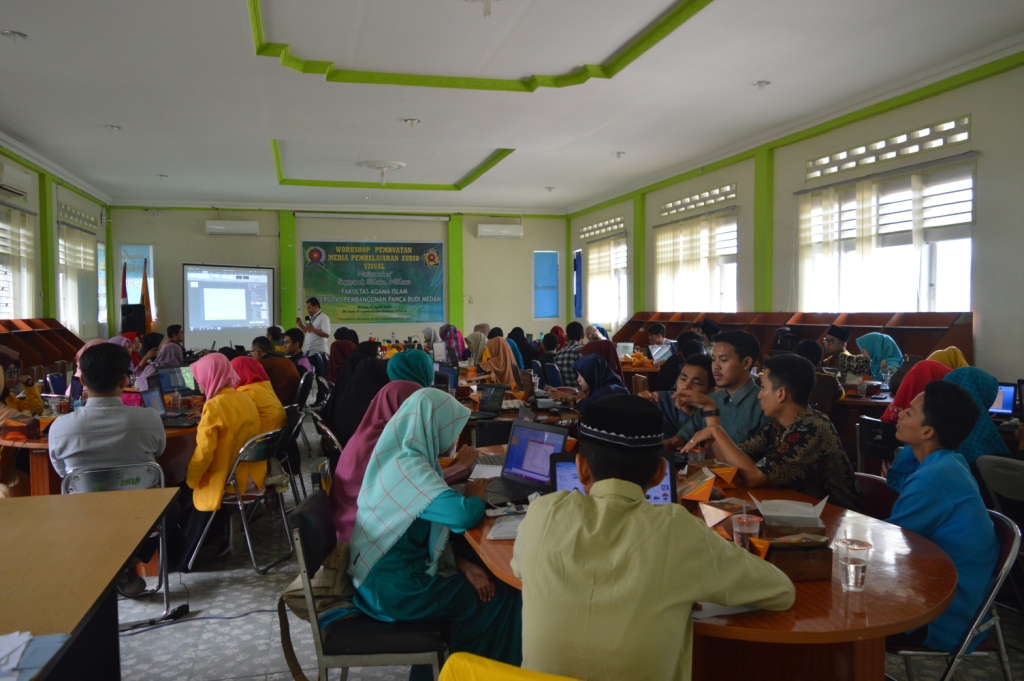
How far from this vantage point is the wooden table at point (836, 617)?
1436 mm

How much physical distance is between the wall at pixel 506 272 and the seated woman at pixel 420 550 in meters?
11.6

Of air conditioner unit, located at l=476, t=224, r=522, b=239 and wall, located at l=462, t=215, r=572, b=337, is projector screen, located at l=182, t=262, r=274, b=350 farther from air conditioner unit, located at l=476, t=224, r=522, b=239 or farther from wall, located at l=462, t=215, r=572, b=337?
air conditioner unit, located at l=476, t=224, r=522, b=239

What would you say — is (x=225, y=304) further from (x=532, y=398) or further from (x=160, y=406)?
(x=532, y=398)

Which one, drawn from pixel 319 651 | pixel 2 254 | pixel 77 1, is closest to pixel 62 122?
pixel 2 254

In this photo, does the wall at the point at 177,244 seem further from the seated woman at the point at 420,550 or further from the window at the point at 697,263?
the seated woman at the point at 420,550

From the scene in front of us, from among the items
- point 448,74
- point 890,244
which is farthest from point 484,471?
point 890,244

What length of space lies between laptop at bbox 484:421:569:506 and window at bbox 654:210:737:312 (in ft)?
22.3

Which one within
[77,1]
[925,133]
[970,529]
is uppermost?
[77,1]

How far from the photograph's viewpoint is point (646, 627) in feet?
4.23

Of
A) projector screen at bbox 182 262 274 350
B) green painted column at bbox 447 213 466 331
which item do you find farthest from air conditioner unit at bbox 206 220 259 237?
green painted column at bbox 447 213 466 331

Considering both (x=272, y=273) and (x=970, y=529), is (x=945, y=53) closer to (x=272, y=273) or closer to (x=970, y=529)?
(x=970, y=529)

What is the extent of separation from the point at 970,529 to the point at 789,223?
6505mm

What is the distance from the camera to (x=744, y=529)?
1770mm

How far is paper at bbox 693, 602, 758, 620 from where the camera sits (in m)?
1.48
